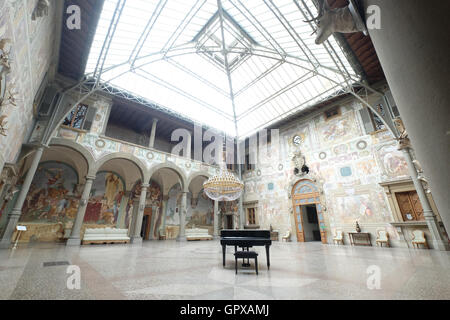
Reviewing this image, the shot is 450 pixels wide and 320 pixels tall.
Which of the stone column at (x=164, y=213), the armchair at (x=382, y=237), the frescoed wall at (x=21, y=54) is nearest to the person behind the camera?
the frescoed wall at (x=21, y=54)

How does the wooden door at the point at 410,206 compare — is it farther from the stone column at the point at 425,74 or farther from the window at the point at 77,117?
the window at the point at 77,117

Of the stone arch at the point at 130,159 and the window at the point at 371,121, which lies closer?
the window at the point at 371,121

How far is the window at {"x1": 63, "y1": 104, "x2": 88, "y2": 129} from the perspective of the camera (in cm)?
1070

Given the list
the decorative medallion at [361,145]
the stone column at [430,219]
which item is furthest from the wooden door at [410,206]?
the decorative medallion at [361,145]

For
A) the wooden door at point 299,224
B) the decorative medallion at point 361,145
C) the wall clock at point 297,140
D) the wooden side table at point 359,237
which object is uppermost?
the wall clock at point 297,140

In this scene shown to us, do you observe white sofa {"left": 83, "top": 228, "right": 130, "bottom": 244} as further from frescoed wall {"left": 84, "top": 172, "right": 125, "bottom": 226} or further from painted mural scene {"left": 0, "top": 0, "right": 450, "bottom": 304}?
frescoed wall {"left": 84, "top": 172, "right": 125, "bottom": 226}

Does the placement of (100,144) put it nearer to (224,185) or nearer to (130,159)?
(130,159)

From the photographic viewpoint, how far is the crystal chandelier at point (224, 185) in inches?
360

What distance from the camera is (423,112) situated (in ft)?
4.09

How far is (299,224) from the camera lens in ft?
43.9

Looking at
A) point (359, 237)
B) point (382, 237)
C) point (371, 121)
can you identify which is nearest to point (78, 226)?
point (359, 237)

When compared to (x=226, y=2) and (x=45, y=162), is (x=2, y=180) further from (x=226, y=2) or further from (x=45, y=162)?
(x=226, y=2)

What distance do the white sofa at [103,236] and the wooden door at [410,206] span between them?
14.9m

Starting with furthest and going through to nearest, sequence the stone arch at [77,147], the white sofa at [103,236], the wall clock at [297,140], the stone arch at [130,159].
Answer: the wall clock at [297,140] → the stone arch at [130,159] → the white sofa at [103,236] → the stone arch at [77,147]
